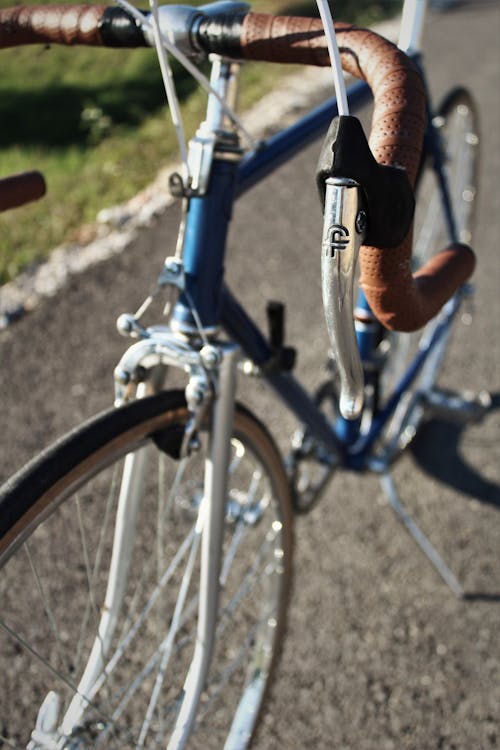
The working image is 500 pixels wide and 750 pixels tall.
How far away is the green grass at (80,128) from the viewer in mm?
3482

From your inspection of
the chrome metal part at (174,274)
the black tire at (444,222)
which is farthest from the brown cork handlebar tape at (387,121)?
the black tire at (444,222)

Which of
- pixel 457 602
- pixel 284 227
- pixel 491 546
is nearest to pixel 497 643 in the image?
pixel 457 602

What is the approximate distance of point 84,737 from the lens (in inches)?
51.0

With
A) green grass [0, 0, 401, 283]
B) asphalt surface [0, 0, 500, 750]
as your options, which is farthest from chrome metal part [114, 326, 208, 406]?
green grass [0, 0, 401, 283]

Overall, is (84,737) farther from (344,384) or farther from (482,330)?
(482,330)

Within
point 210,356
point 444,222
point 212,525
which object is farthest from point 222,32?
point 444,222

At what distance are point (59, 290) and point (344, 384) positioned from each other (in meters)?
2.34

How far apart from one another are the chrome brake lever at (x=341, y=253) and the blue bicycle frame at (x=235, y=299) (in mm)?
423

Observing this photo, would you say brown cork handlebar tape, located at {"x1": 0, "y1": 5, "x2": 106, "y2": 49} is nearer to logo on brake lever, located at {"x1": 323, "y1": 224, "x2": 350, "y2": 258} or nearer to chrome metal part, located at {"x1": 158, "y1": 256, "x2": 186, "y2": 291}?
chrome metal part, located at {"x1": 158, "y1": 256, "x2": 186, "y2": 291}

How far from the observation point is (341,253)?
75cm

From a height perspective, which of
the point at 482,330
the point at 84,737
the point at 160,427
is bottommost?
the point at 482,330

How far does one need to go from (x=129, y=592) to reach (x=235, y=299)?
0.92 m

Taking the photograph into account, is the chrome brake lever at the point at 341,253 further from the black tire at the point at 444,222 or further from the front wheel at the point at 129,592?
the black tire at the point at 444,222

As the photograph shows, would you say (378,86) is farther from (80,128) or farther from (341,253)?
(80,128)
